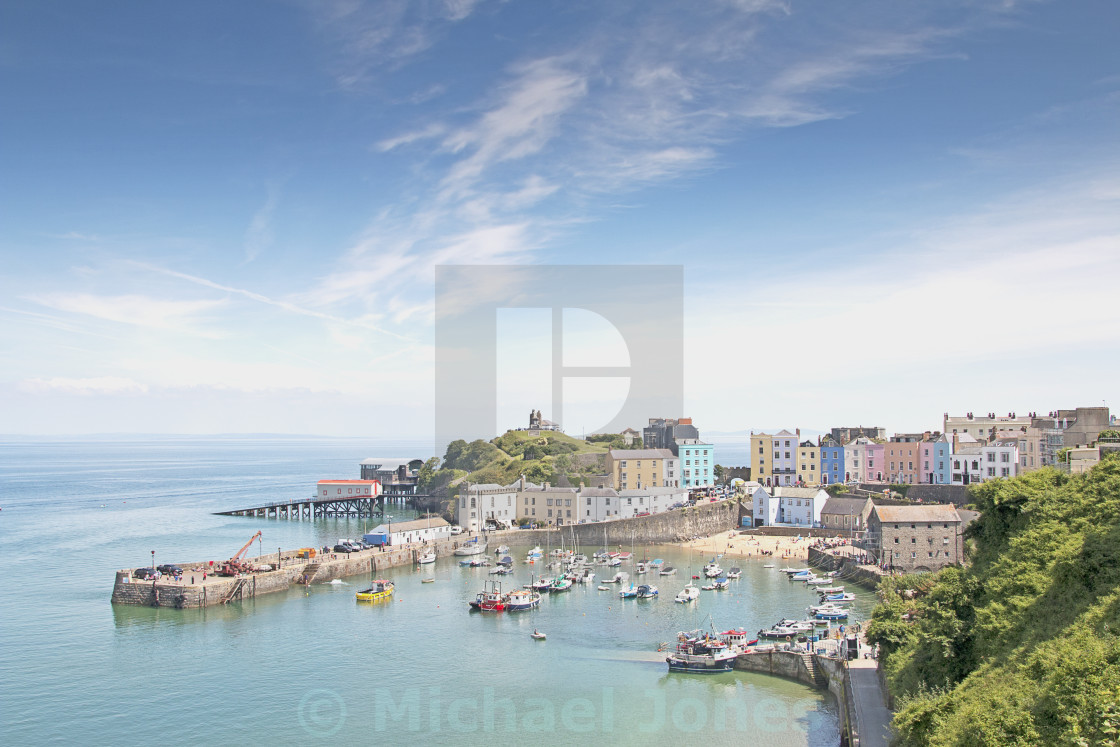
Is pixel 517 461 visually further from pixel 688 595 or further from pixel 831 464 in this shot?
pixel 688 595

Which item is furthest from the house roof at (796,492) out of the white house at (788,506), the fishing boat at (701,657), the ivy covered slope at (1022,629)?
the fishing boat at (701,657)

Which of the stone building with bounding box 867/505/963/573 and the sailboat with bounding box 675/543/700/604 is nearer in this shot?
the sailboat with bounding box 675/543/700/604

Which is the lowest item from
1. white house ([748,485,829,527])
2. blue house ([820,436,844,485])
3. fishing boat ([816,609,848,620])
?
fishing boat ([816,609,848,620])

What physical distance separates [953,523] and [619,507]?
2753 centimetres

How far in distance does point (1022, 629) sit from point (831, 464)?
50100 millimetres

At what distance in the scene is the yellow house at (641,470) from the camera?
225 ft

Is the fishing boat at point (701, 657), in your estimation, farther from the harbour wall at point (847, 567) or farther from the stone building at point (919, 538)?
the stone building at point (919, 538)

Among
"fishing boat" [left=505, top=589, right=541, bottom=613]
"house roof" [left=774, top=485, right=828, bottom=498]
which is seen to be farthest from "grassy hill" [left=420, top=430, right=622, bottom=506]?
"fishing boat" [left=505, top=589, right=541, bottom=613]

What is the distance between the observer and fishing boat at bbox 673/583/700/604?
38081mm

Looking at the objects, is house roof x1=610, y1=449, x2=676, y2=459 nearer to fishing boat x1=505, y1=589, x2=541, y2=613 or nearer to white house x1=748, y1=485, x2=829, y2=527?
white house x1=748, y1=485, x2=829, y2=527

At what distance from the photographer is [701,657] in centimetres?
2730

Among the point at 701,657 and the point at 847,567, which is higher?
the point at 847,567

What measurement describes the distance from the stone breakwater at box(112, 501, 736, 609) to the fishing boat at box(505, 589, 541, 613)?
1279 centimetres

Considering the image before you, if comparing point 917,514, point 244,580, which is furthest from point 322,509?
point 917,514
